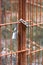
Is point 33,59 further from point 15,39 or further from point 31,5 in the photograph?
point 31,5

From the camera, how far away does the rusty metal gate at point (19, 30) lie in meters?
1.54

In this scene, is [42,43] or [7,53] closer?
[7,53]

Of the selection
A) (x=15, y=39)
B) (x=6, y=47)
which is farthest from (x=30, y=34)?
(x=6, y=47)

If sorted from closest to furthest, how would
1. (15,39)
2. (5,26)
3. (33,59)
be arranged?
(5,26), (15,39), (33,59)

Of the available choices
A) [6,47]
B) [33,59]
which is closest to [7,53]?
[6,47]

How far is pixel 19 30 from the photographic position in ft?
5.20

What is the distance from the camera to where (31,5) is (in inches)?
67.2

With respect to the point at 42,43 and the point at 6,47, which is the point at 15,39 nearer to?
the point at 6,47

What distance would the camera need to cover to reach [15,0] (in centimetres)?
156

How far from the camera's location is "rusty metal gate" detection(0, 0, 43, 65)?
5.06 ft

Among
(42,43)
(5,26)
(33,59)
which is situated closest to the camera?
(5,26)

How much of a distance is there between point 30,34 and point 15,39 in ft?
0.47

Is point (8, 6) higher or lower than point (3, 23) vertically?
higher

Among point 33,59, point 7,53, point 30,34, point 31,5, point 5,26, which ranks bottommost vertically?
point 33,59
